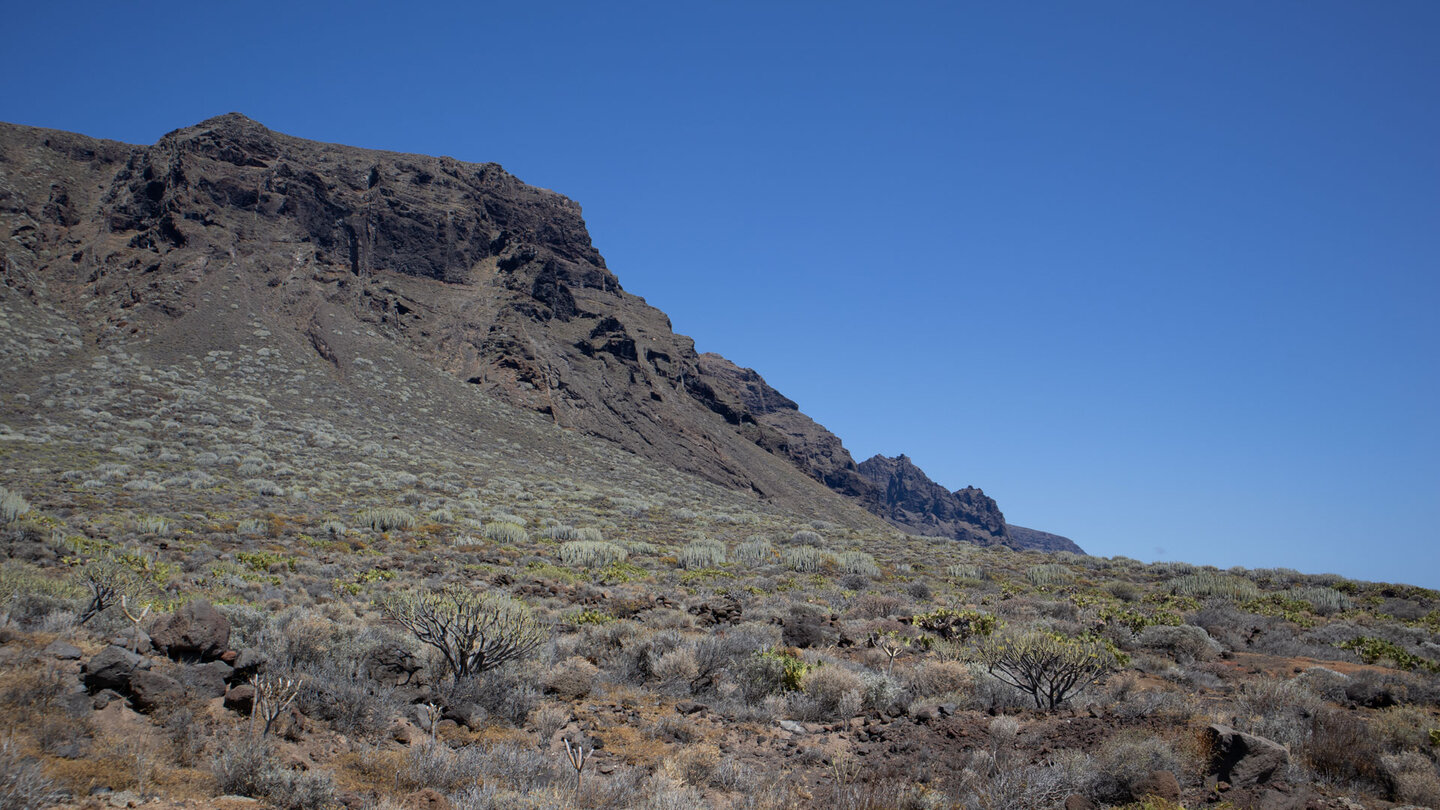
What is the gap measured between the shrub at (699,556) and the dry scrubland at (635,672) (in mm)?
98

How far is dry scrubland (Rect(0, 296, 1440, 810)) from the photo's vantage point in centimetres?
515

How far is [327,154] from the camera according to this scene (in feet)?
188

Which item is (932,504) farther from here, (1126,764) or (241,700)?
(241,700)

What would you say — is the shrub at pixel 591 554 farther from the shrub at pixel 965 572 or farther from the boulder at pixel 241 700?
the boulder at pixel 241 700

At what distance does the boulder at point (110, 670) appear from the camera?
17.8 ft

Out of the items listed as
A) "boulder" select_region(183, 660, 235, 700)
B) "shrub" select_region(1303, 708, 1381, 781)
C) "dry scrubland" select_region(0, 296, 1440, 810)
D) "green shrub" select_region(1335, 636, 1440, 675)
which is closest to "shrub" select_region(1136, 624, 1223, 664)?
"dry scrubland" select_region(0, 296, 1440, 810)

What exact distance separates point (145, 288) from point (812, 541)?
44.1 metres

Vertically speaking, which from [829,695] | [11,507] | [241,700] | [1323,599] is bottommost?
[11,507]

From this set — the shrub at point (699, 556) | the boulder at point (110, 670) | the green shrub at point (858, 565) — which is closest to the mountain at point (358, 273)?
the shrub at point (699, 556)

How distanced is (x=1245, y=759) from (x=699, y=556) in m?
15.0

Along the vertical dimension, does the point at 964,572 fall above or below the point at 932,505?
below

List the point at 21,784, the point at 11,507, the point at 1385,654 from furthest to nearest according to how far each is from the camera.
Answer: the point at 11,507 < the point at 1385,654 < the point at 21,784

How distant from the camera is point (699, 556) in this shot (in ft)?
64.0

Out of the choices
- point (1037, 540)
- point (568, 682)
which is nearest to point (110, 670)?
point (568, 682)
